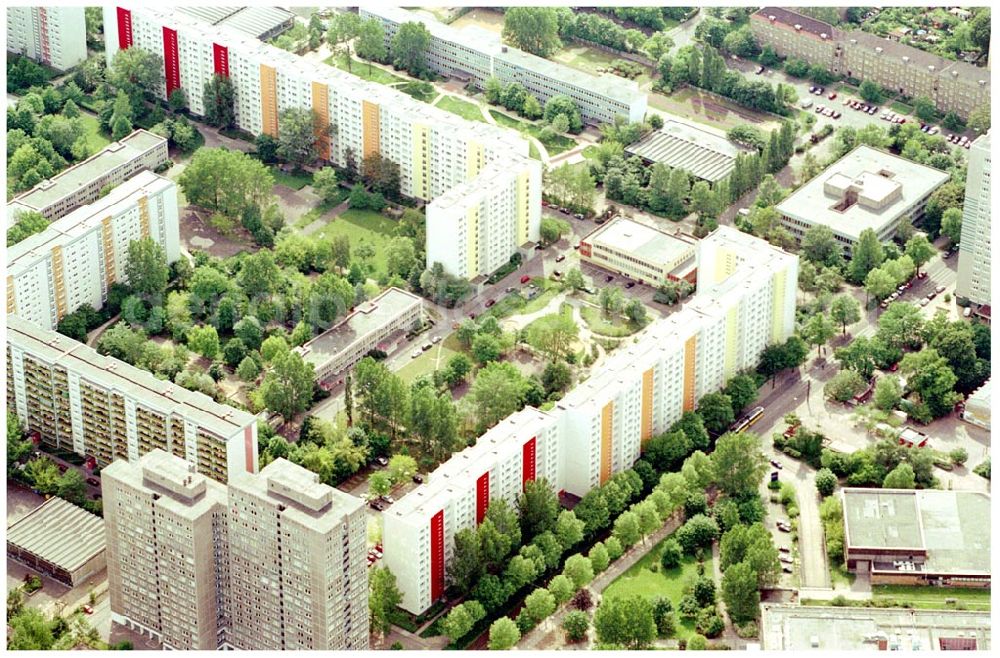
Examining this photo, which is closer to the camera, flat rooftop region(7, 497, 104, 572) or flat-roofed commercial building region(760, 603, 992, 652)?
flat-roofed commercial building region(760, 603, 992, 652)

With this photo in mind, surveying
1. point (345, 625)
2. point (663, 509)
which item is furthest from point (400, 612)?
point (663, 509)

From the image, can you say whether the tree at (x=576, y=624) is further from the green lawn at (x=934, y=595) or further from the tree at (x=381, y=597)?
the green lawn at (x=934, y=595)

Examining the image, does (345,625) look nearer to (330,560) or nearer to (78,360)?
(330,560)

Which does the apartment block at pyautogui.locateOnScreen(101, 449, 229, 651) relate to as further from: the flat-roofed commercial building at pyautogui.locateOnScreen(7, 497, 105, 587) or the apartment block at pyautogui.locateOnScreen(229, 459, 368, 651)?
the flat-roofed commercial building at pyautogui.locateOnScreen(7, 497, 105, 587)

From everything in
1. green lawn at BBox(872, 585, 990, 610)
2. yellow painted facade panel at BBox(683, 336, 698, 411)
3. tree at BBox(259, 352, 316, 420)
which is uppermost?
yellow painted facade panel at BBox(683, 336, 698, 411)

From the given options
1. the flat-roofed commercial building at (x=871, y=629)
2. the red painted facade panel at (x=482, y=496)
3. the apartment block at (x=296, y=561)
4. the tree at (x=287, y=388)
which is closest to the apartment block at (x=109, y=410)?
the tree at (x=287, y=388)

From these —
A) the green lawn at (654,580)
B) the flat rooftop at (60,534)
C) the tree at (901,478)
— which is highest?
the tree at (901,478)

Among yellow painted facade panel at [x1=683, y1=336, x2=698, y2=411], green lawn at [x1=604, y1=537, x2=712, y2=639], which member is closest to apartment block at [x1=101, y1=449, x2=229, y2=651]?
green lawn at [x1=604, y1=537, x2=712, y2=639]
